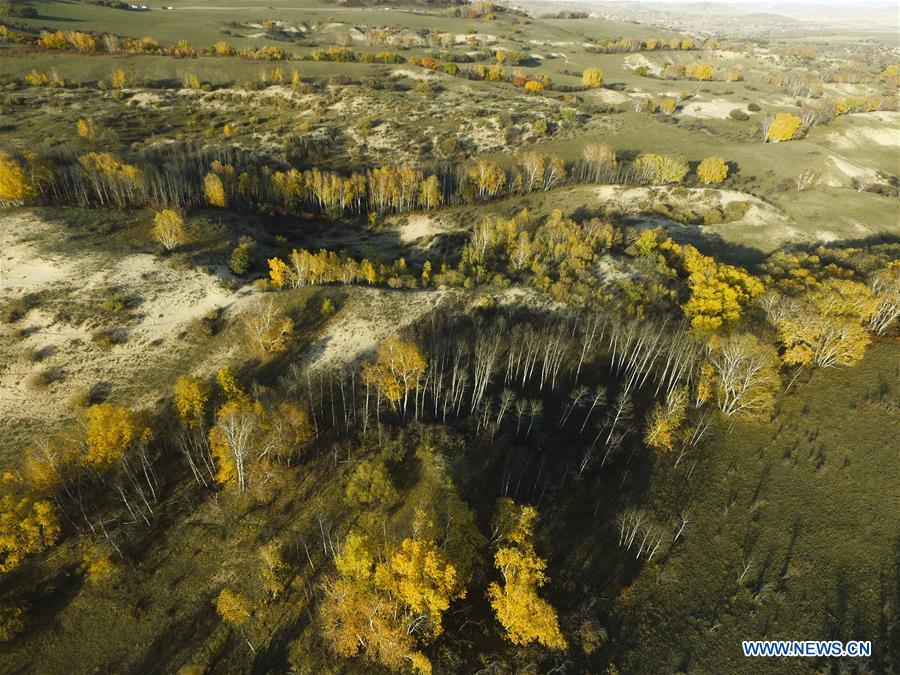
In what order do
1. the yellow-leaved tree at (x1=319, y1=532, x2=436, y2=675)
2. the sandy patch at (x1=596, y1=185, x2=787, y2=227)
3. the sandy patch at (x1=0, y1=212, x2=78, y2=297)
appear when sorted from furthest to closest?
the sandy patch at (x1=596, y1=185, x2=787, y2=227)
the sandy patch at (x1=0, y1=212, x2=78, y2=297)
the yellow-leaved tree at (x1=319, y1=532, x2=436, y2=675)

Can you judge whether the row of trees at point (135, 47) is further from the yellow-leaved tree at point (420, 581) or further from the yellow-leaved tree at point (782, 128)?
the yellow-leaved tree at point (420, 581)

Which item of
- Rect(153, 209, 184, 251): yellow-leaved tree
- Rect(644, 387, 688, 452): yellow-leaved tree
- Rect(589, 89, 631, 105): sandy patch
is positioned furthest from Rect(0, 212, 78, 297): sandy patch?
Rect(589, 89, 631, 105): sandy patch

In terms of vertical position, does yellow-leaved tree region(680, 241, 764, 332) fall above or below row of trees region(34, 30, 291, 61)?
below

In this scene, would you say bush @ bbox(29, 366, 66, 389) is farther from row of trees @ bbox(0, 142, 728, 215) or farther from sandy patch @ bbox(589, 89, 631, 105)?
sandy patch @ bbox(589, 89, 631, 105)

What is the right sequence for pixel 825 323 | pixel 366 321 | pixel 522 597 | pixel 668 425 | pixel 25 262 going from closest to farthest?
pixel 522 597 < pixel 668 425 < pixel 825 323 < pixel 366 321 < pixel 25 262

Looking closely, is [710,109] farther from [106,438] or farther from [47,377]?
[47,377]

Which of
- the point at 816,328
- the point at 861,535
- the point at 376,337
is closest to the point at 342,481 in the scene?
the point at 376,337

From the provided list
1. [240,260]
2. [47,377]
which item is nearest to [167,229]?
[240,260]

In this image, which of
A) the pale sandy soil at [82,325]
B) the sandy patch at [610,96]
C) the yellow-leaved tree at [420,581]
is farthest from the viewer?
the sandy patch at [610,96]

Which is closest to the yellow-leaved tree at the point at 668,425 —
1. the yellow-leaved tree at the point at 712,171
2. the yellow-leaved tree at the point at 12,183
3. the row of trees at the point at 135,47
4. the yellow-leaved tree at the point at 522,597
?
the yellow-leaved tree at the point at 522,597
